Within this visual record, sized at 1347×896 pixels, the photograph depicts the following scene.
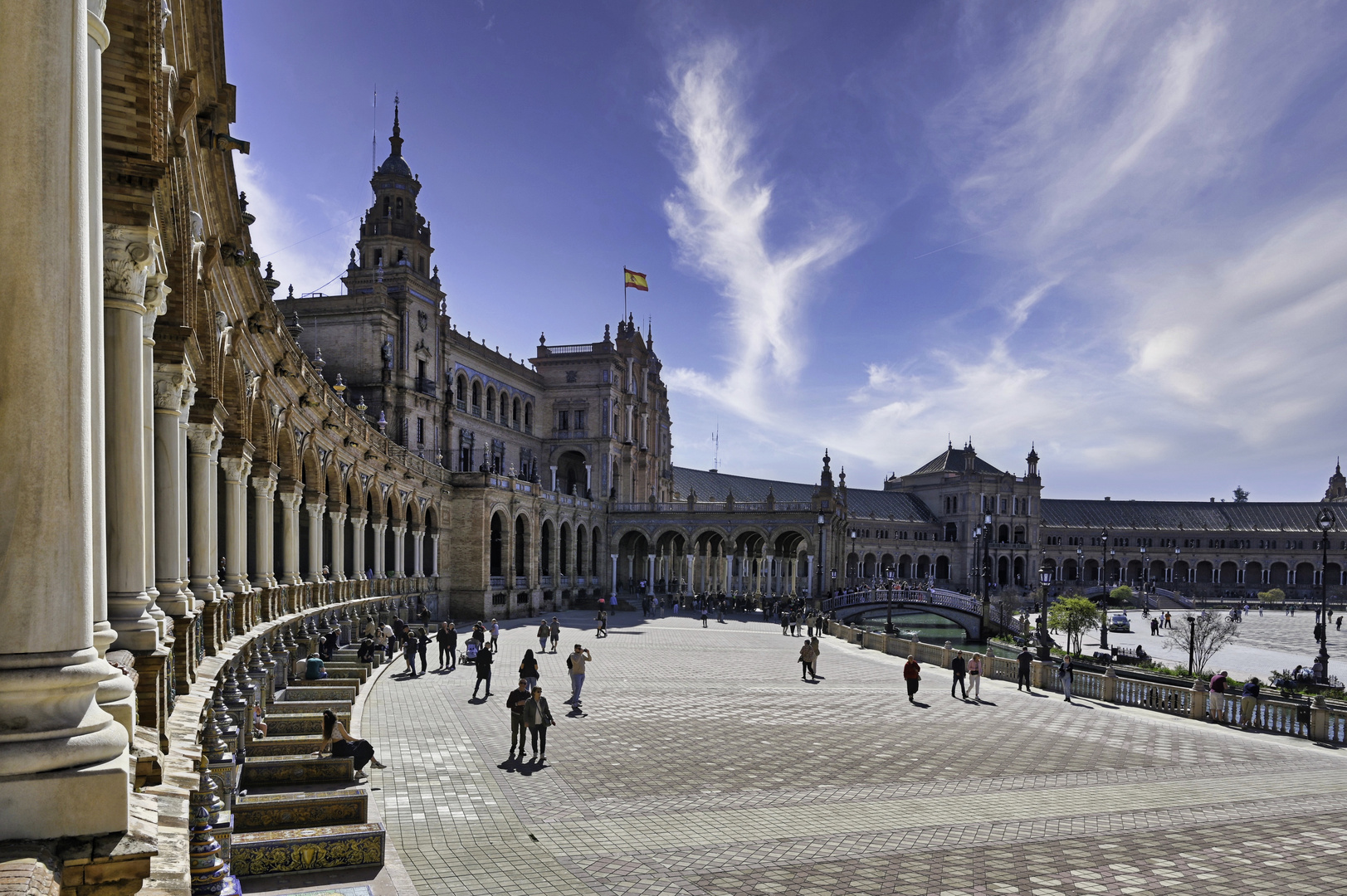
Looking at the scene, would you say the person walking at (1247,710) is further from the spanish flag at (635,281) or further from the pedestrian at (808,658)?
the spanish flag at (635,281)

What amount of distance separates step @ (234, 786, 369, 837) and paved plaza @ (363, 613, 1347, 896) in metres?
→ 0.73

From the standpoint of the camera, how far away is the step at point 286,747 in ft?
39.5

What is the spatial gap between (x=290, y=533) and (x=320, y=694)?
816 centimetres

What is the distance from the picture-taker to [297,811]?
9.30m

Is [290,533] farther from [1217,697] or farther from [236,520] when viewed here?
[1217,697]

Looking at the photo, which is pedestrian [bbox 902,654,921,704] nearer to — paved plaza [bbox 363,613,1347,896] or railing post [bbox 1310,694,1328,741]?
paved plaza [bbox 363,613,1347,896]

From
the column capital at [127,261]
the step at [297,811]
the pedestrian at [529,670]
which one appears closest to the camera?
the column capital at [127,261]

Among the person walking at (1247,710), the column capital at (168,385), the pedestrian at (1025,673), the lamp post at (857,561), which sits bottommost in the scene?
the lamp post at (857,561)

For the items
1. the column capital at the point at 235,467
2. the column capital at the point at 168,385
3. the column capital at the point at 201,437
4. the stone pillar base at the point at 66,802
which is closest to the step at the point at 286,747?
the column capital at the point at 201,437

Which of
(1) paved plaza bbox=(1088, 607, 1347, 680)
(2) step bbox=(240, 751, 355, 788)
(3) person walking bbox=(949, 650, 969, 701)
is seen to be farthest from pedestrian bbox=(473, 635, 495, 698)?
(1) paved plaza bbox=(1088, 607, 1347, 680)

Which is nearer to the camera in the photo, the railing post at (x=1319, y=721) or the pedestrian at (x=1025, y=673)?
the railing post at (x=1319, y=721)

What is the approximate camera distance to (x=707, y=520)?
59.8m

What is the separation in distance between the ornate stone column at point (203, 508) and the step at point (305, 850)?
5.93 metres

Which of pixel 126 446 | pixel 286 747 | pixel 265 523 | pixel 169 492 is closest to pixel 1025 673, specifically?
pixel 286 747
